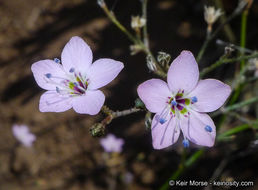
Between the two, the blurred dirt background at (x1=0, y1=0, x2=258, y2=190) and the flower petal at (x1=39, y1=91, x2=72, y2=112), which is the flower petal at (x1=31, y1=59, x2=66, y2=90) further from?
the blurred dirt background at (x1=0, y1=0, x2=258, y2=190)

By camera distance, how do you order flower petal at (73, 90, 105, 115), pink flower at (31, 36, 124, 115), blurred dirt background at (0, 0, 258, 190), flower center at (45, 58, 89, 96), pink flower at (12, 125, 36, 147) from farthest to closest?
pink flower at (12, 125, 36, 147) → blurred dirt background at (0, 0, 258, 190) → flower center at (45, 58, 89, 96) → pink flower at (31, 36, 124, 115) → flower petal at (73, 90, 105, 115)

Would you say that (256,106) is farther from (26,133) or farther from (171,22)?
(26,133)

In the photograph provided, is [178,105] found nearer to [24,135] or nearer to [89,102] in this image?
[89,102]

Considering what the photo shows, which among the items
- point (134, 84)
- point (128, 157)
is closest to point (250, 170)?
point (128, 157)

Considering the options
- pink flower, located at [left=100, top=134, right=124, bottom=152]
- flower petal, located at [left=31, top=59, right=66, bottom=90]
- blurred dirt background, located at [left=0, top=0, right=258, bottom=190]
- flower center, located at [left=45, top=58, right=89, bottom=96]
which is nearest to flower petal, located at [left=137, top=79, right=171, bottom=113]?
flower center, located at [left=45, top=58, right=89, bottom=96]

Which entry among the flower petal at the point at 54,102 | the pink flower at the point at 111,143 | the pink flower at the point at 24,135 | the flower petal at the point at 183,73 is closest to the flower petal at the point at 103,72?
the flower petal at the point at 54,102

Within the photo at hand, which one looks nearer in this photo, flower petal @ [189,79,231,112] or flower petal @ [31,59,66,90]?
flower petal @ [189,79,231,112]
